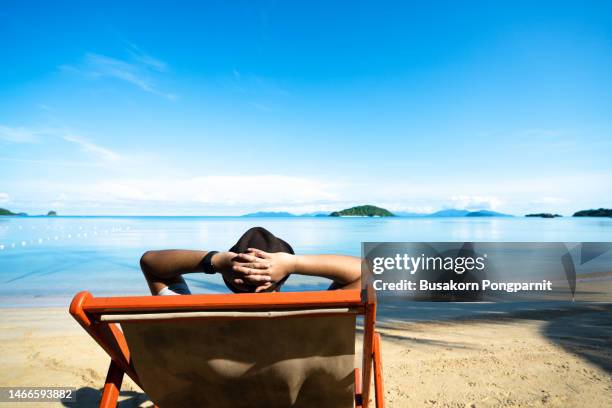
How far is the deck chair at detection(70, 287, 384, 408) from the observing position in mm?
1467

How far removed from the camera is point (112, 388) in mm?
1859

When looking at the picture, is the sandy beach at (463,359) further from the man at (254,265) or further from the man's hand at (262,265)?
the man's hand at (262,265)

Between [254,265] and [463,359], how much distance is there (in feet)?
10.6

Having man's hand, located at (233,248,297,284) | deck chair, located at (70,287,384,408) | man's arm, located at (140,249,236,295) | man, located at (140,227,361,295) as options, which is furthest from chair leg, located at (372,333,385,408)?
man's arm, located at (140,249,236,295)

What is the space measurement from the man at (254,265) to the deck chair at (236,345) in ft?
0.66

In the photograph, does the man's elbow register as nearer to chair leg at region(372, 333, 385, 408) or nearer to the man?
the man

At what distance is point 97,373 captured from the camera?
3.89 m

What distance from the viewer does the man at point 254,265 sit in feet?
5.54

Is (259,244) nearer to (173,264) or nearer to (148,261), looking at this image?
(173,264)

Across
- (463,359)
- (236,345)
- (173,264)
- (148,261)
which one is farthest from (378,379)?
(463,359)

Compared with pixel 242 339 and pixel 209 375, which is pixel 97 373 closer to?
pixel 209 375

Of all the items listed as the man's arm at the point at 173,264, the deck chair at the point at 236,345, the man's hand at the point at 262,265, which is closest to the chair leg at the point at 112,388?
the deck chair at the point at 236,345

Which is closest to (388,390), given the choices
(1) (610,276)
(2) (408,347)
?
(2) (408,347)

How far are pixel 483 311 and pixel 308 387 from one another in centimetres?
527
